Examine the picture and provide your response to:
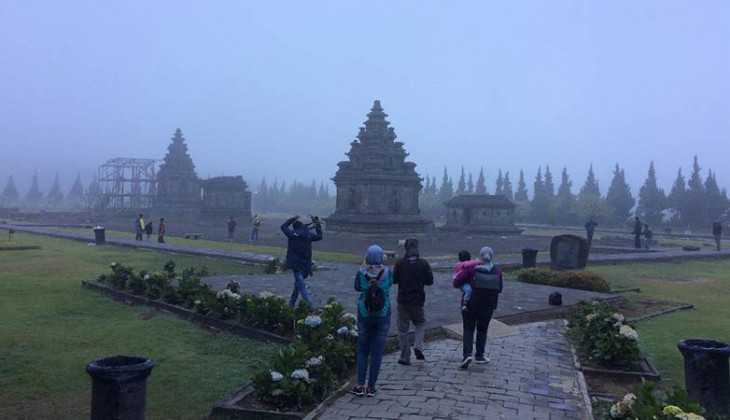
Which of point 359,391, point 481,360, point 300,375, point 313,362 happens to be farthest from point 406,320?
point 300,375

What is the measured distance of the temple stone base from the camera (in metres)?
45.6

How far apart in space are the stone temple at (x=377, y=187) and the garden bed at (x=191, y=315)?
31.3 meters

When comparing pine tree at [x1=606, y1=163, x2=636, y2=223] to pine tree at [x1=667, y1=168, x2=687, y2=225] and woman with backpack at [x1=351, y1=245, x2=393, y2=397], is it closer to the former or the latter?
pine tree at [x1=667, y1=168, x2=687, y2=225]

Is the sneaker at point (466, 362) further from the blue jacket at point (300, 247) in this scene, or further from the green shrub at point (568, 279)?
the green shrub at point (568, 279)

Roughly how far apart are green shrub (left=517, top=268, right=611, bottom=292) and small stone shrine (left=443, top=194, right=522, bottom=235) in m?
36.0

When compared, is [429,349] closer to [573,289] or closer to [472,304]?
[472,304]

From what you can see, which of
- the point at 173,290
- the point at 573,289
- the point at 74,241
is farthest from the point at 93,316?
the point at 74,241

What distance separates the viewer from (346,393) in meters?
7.38

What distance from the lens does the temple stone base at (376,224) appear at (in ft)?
150

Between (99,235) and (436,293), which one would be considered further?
(99,235)

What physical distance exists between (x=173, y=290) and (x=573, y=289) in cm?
1152

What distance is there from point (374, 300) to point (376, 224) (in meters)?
38.3

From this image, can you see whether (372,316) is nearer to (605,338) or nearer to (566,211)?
(605,338)

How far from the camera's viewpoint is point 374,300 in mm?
7199
